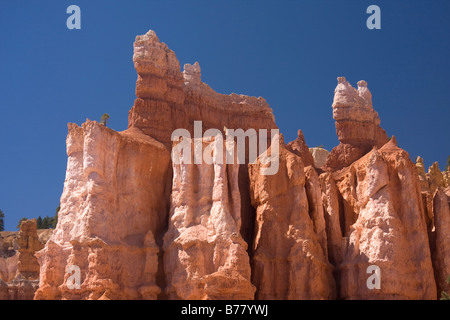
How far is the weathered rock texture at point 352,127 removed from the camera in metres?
50.2

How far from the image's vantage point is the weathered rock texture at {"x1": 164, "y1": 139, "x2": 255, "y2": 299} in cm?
3678

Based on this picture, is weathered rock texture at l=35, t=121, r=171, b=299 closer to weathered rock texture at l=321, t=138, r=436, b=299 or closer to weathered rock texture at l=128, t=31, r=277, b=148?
weathered rock texture at l=128, t=31, r=277, b=148

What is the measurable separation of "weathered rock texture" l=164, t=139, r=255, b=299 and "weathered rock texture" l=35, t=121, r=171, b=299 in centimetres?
125

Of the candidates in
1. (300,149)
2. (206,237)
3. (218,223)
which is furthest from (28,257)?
(218,223)

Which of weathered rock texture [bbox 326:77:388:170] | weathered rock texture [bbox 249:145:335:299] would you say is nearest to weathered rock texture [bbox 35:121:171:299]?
weathered rock texture [bbox 249:145:335:299]

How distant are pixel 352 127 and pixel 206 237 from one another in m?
17.2

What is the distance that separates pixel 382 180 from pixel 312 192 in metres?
3.99

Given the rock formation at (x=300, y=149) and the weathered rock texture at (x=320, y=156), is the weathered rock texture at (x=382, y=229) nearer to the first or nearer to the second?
the rock formation at (x=300, y=149)

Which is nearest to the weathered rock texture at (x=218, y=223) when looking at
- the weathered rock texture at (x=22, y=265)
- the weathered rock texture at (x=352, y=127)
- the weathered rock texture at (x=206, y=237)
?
the weathered rock texture at (x=206, y=237)

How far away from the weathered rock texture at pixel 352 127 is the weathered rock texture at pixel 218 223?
3.73 m

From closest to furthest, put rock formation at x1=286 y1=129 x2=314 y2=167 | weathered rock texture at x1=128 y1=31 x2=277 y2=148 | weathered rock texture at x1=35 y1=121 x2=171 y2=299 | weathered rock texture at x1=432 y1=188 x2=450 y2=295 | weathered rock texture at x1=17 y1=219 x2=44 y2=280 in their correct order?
weathered rock texture at x1=35 y1=121 x2=171 y2=299
weathered rock texture at x1=432 y1=188 x2=450 y2=295
weathered rock texture at x1=128 y1=31 x2=277 y2=148
rock formation at x1=286 y1=129 x2=314 y2=167
weathered rock texture at x1=17 y1=219 x2=44 y2=280

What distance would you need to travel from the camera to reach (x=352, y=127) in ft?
170

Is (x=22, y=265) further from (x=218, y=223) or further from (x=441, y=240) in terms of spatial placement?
(x=441, y=240)
